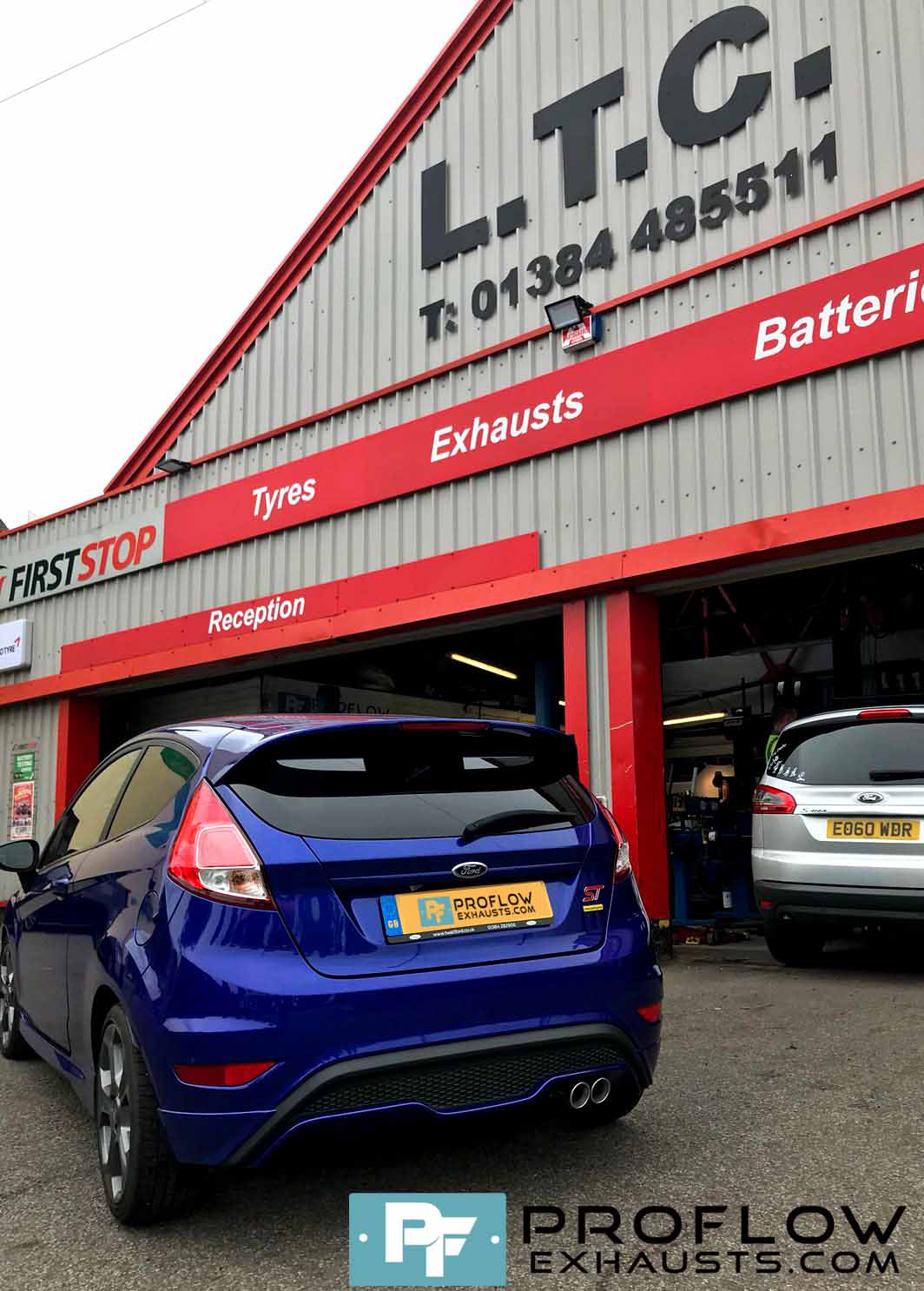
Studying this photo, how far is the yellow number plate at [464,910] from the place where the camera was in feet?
9.19

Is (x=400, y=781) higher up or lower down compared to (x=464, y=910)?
higher up

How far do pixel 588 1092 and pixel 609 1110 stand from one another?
2.00 ft

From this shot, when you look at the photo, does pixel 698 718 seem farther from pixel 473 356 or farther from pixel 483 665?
pixel 473 356

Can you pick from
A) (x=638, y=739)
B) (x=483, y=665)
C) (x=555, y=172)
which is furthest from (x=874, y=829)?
(x=483, y=665)

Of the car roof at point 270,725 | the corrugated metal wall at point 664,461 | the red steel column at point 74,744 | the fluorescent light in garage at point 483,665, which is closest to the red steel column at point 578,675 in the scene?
the corrugated metal wall at point 664,461

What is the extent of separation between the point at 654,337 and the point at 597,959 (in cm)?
669

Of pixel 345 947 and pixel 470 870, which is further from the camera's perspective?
pixel 470 870

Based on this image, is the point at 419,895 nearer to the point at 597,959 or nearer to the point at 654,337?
the point at 597,959

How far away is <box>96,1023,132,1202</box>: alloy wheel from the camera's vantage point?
286 centimetres

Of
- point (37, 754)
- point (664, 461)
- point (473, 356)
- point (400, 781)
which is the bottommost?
point (400, 781)

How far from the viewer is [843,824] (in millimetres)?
6258

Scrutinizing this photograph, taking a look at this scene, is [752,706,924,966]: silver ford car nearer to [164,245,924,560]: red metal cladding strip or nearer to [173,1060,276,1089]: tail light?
[164,245,924,560]: red metal cladding strip

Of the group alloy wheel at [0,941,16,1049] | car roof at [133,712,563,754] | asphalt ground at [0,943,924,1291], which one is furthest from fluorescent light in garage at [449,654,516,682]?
car roof at [133,712,563,754]

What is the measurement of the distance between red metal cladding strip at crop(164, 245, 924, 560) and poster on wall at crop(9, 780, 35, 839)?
5082 millimetres
